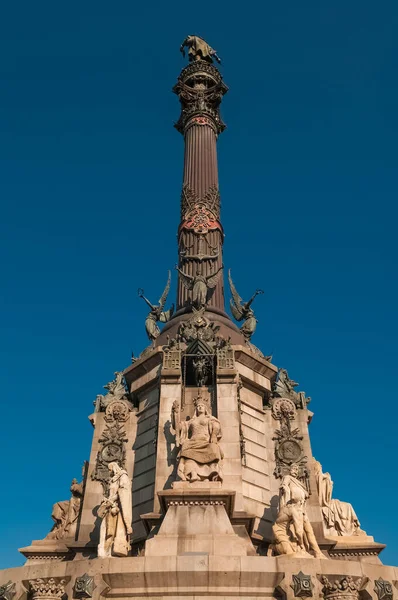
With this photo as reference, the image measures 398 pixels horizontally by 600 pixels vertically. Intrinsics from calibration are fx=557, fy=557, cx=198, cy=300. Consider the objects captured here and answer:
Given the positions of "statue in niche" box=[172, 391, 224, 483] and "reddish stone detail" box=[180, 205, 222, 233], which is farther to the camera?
"reddish stone detail" box=[180, 205, 222, 233]

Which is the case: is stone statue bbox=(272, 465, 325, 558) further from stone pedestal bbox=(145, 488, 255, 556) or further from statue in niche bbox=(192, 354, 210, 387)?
statue in niche bbox=(192, 354, 210, 387)

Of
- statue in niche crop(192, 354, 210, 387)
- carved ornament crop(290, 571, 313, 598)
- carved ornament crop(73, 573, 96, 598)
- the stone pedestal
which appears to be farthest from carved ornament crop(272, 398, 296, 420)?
carved ornament crop(73, 573, 96, 598)

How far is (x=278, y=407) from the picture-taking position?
71.1 feet

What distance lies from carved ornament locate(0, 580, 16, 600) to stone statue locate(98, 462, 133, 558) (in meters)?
2.53

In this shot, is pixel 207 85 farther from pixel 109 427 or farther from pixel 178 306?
pixel 109 427

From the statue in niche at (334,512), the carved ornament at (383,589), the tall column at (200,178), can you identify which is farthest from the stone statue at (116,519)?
the tall column at (200,178)

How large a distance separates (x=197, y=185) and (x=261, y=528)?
17.2m

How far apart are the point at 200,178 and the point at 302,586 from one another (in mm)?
21322

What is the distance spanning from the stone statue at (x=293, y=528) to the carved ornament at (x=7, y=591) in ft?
21.6

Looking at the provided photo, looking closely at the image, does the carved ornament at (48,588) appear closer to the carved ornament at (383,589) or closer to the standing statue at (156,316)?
the carved ornament at (383,589)

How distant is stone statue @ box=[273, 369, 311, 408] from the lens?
22000mm

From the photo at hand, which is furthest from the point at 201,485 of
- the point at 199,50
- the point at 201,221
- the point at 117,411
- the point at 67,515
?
the point at 199,50

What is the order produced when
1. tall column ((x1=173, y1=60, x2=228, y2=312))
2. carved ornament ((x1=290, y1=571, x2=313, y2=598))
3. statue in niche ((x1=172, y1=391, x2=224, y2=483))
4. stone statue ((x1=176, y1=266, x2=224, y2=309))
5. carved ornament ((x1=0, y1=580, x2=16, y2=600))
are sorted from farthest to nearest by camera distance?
tall column ((x1=173, y1=60, x2=228, y2=312)) < stone statue ((x1=176, y1=266, x2=224, y2=309)) < statue in niche ((x1=172, y1=391, x2=224, y2=483)) < carved ornament ((x1=0, y1=580, x2=16, y2=600)) < carved ornament ((x1=290, y1=571, x2=313, y2=598))

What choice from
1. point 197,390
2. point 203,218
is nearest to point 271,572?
point 197,390
